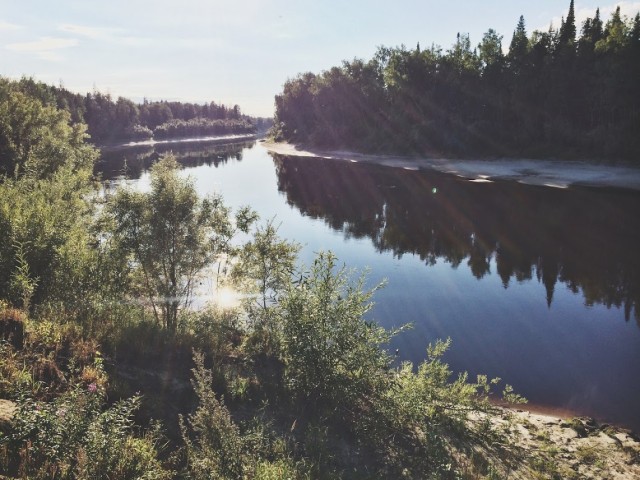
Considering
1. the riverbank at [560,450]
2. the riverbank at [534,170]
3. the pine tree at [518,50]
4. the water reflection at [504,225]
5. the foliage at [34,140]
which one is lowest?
the riverbank at [560,450]

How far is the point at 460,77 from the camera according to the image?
327ft

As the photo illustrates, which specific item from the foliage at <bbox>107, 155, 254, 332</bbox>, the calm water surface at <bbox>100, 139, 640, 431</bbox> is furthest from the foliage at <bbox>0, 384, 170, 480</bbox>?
the calm water surface at <bbox>100, 139, 640, 431</bbox>

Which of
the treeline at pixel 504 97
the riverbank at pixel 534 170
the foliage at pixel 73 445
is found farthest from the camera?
the treeline at pixel 504 97

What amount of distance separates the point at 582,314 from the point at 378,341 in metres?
20.4

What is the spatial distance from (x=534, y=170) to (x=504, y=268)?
4629 centimetres

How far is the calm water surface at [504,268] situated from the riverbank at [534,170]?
3586 mm

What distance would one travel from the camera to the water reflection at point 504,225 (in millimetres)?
35062

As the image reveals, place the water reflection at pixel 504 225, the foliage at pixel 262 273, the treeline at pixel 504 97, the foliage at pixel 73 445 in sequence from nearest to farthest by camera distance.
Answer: the foliage at pixel 73 445 < the foliage at pixel 262 273 < the water reflection at pixel 504 225 < the treeline at pixel 504 97

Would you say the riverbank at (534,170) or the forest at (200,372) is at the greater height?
the riverbank at (534,170)

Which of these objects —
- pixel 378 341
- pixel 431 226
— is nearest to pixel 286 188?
pixel 431 226

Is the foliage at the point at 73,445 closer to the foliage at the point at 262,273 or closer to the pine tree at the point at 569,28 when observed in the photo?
the foliage at the point at 262,273

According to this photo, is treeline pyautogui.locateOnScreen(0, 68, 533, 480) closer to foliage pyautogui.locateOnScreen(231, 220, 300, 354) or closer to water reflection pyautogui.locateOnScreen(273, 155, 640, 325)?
foliage pyautogui.locateOnScreen(231, 220, 300, 354)

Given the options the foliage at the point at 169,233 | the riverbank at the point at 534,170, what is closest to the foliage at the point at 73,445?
the foliage at the point at 169,233

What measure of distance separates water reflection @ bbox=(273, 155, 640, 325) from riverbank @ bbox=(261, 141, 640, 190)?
10.3 ft
